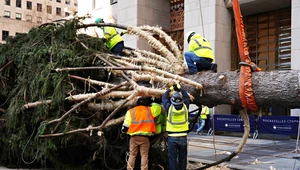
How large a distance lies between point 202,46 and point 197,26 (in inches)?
457

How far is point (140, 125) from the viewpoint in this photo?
6641mm

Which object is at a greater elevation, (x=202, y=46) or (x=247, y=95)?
(x=202, y=46)

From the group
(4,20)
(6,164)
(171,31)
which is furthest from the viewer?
(4,20)

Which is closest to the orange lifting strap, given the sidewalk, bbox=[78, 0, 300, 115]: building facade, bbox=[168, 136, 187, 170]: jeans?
bbox=[168, 136, 187, 170]: jeans

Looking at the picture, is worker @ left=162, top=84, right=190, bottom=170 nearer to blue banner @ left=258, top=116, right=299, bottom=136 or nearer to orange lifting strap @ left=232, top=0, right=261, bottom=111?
orange lifting strap @ left=232, top=0, right=261, bottom=111

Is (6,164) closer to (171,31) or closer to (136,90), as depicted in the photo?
(136,90)

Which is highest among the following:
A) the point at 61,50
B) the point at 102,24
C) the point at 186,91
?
the point at 102,24

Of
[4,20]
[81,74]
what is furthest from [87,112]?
[4,20]

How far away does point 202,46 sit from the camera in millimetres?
6664

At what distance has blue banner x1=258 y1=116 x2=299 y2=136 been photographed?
14039 mm

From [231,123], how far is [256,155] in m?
5.54

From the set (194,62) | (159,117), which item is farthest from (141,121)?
(194,62)

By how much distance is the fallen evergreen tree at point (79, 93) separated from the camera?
21.6 ft

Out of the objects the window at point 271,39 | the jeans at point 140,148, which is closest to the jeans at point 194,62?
the jeans at point 140,148
